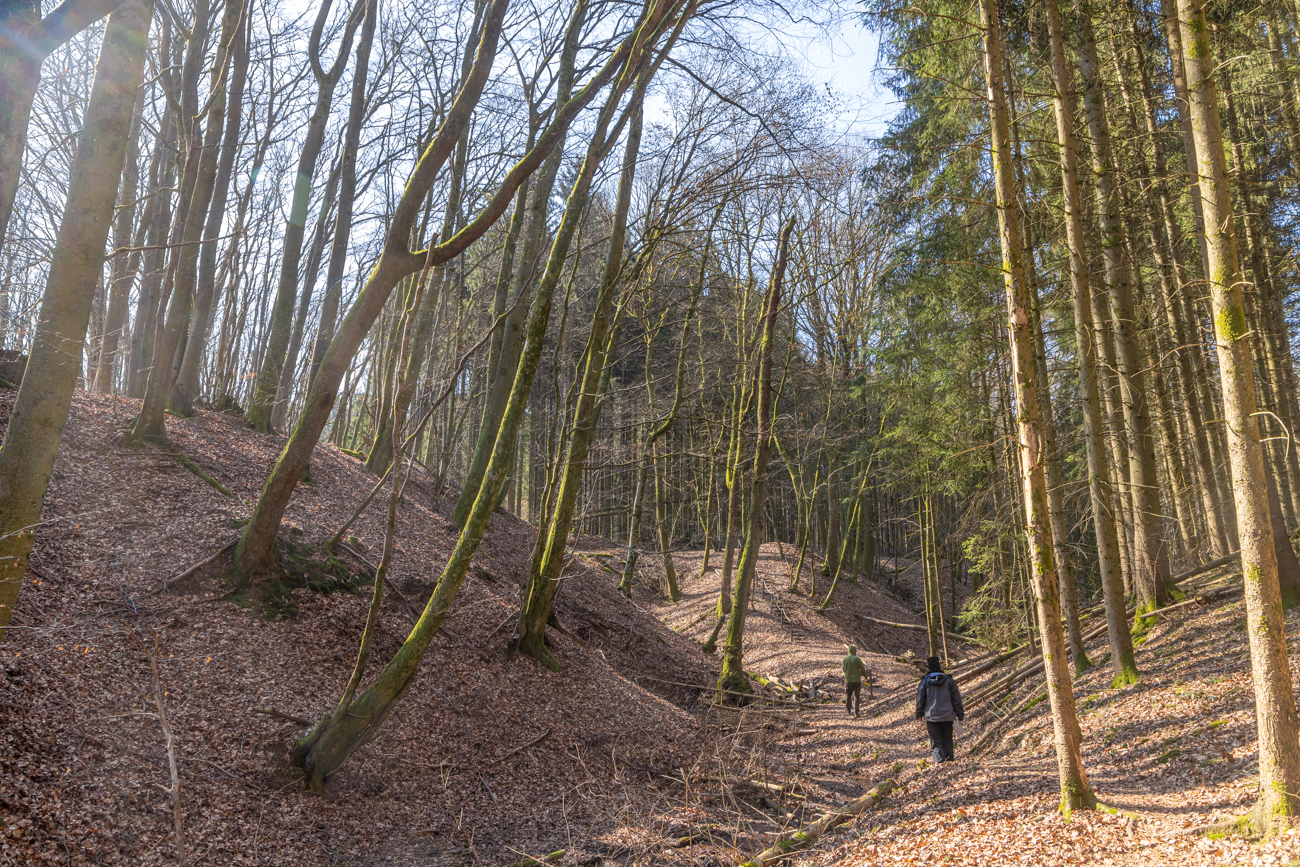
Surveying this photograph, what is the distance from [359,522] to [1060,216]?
12082 millimetres

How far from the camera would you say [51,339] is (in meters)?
4.38

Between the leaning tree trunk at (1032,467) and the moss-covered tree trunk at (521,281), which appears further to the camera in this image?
the moss-covered tree trunk at (521,281)

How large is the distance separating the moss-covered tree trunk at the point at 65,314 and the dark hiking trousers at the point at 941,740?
9282 millimetres

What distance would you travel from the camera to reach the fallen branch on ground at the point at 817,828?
5.99 metres

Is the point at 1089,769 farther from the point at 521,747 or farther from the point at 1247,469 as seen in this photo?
the point at 521,747

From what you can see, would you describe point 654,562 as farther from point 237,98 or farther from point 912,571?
point 237,98

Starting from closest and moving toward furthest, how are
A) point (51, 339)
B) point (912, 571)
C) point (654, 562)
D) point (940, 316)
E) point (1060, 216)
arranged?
point (51, 339) < point (1060, 216) < point (940, 316) < point (654, 562) < point (912, 571)

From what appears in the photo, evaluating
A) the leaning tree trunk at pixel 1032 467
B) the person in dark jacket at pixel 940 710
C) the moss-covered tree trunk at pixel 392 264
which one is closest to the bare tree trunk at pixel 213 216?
the moss-covered tree trunk at pixel 392 264

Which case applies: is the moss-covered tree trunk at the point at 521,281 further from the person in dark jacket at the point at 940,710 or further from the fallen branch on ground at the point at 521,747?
the person in dark jacket at the point at 940,710

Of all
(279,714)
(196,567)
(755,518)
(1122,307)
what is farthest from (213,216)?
(1122,307)

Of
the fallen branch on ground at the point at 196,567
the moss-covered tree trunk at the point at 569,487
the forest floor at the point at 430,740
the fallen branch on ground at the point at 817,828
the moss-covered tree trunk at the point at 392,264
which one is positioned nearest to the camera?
the forest floor at the point at 430,740

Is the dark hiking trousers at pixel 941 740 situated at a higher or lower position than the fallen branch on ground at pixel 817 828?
higher

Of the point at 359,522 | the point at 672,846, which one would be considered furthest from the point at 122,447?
the point at 672,846

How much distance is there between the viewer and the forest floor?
492cm
